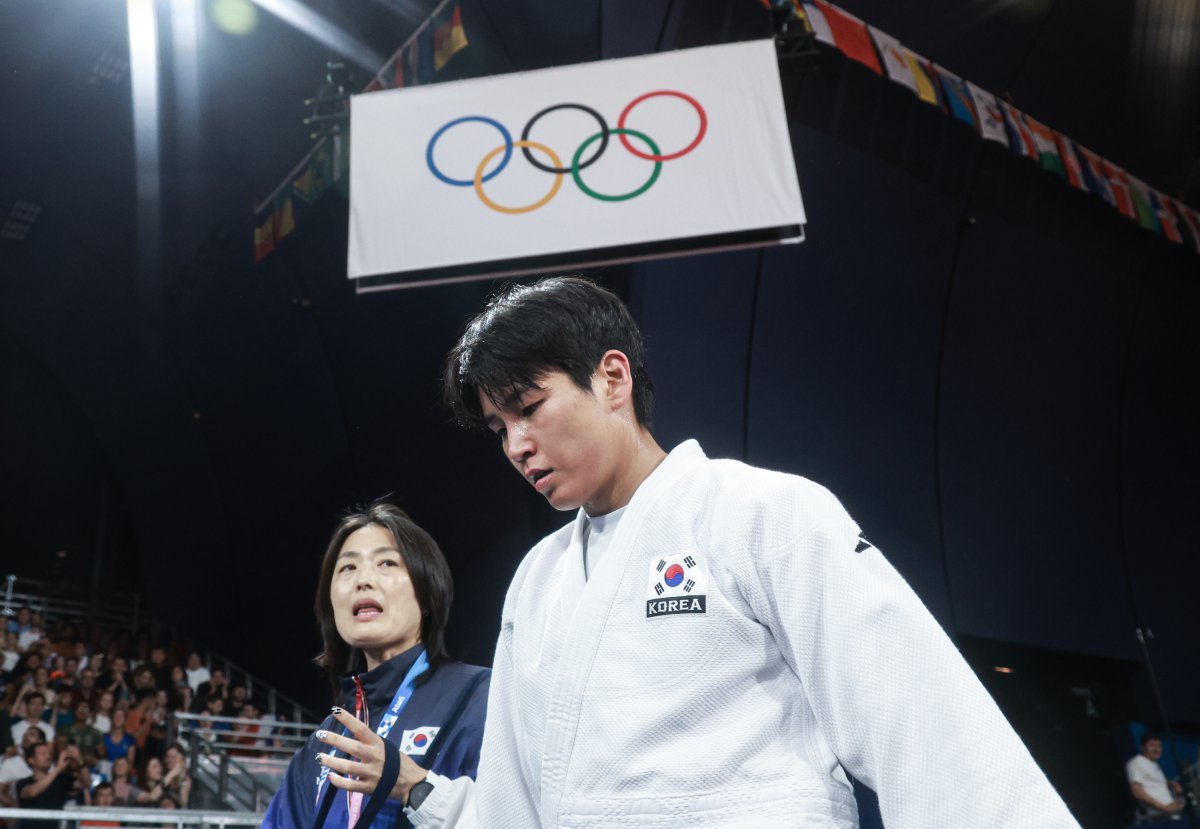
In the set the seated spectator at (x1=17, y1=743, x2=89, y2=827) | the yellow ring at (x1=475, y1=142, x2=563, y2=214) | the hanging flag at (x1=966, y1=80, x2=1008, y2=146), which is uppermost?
the hanging flag at (x1=966, y1=80, x2=1008, y2=146)

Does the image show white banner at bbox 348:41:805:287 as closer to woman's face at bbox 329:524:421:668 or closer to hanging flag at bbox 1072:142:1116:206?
woman's face at bbox 329:524:421:668

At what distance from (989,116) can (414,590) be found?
290 inches

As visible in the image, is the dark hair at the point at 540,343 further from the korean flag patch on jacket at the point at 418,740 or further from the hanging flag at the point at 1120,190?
the hanging flag at the point at 1120,190

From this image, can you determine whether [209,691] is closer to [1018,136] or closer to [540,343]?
[1018,136]

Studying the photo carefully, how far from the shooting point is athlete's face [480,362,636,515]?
143 centimetres

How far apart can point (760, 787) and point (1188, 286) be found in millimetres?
11779

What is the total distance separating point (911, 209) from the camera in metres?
9.57

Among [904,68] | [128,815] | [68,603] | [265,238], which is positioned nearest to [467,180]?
[904,68]

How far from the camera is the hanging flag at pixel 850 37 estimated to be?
7173mm

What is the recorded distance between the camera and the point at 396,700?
2.44m

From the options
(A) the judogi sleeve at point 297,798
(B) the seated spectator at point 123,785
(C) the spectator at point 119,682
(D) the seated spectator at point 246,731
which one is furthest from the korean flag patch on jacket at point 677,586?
(C) the spectator at point 119,682

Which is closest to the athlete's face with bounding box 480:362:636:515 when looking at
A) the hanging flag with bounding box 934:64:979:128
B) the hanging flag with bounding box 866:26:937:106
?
the hanging flag with bounding box 866:26:937:106

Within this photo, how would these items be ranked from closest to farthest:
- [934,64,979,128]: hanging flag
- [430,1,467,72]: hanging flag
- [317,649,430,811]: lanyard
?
[317,649,430,811]: lanyard → [430,1,467,72]: hanging flag → [934,64,979,128]: hanging flag

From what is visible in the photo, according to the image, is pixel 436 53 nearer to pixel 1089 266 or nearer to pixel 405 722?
pixel 405 722
